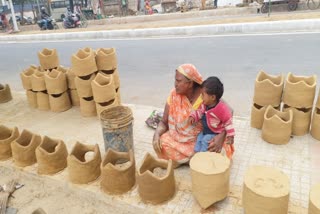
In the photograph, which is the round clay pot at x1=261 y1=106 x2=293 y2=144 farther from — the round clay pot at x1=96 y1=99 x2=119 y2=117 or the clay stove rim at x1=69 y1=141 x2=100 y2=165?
the round clay pot at x1=96 y1=99 x2=119 y2=117

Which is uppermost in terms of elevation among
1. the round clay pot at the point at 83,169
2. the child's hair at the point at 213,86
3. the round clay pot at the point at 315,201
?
the child's hair at the point at 213,86

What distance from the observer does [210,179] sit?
2416mm

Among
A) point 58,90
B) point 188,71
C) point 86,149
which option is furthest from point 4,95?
point 188,71

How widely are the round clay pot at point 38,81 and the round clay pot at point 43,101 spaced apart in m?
0.14

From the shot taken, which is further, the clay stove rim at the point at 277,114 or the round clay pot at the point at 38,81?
the round clay pot at the point at 38,81

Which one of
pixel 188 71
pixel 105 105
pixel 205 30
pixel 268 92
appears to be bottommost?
pixel 105 105

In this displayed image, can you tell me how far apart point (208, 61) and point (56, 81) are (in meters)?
4.18

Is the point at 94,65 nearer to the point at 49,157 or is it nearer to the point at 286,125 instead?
the point at 49,157

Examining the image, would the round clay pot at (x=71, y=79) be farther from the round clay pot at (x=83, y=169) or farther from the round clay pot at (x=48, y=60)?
the round clay pot at (x=83, y=169)

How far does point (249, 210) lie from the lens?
2.27m

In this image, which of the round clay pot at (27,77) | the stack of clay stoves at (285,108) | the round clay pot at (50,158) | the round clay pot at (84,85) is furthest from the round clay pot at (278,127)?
the round clay pot at (27,77)

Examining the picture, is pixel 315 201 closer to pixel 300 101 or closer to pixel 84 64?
pixel 300 101

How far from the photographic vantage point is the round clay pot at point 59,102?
487 cm

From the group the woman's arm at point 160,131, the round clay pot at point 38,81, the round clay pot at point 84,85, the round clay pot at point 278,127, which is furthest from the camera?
the round clay pot at point 38,81
